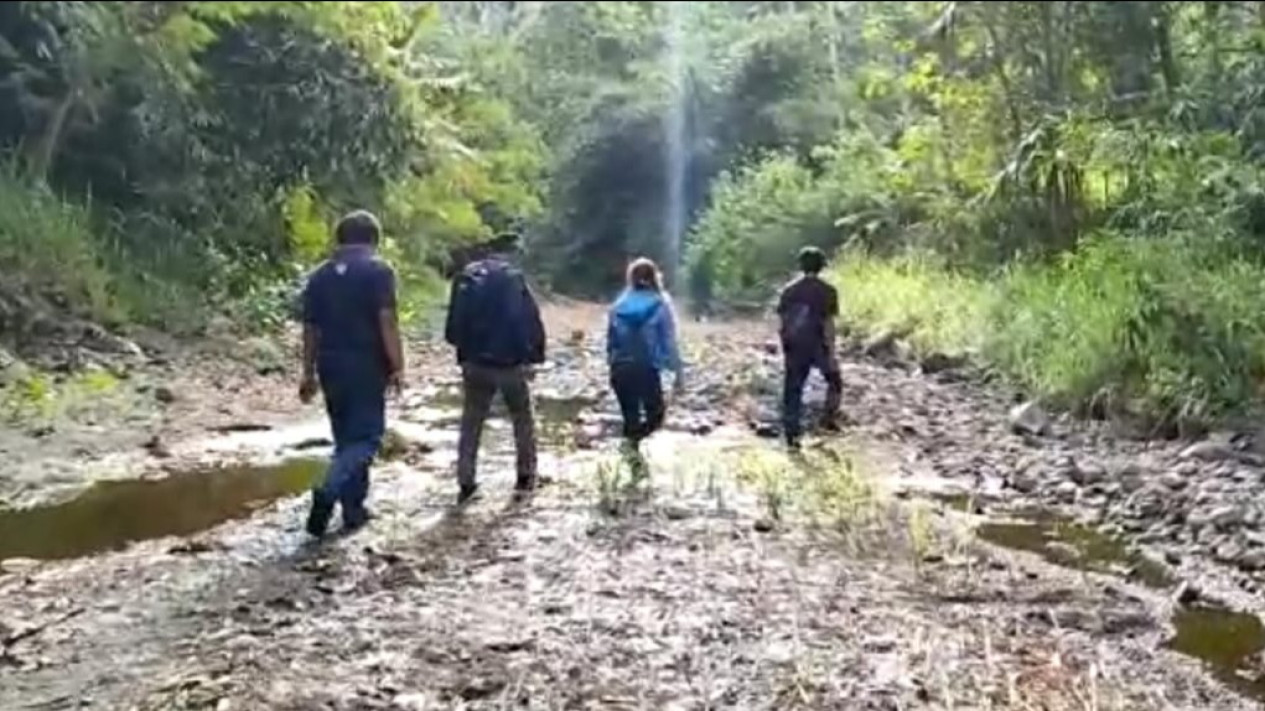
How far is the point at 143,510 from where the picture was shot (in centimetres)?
1004

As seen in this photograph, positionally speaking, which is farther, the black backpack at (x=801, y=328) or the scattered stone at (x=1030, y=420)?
the scattered stone at (x=1030, y=420)

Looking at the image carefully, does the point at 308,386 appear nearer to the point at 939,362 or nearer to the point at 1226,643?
the point at 1226,643

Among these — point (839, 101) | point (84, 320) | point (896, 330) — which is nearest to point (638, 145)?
point (839, 101)

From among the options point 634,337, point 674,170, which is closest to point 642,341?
point 634,337

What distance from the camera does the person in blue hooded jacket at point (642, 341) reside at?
11.0 m

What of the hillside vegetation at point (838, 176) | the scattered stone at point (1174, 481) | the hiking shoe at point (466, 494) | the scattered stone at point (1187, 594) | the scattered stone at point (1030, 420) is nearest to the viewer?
the scattered stone at point (1187, 594)

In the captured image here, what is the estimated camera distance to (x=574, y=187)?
38219 mm

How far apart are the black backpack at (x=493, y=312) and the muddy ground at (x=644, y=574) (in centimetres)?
90

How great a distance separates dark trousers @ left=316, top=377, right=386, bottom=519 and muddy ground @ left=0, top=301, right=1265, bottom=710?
0.29 metres

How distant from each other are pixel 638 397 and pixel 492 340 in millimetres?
1706

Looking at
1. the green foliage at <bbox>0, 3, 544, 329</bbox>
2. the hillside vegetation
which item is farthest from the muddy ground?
the green foliage at <bbox>0, 3, 544, 329</bbox>

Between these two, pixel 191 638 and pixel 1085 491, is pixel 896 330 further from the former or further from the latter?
pixel 191 638

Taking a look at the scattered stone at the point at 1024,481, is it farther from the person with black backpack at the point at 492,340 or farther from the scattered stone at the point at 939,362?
the scattered stone at the point at 939,362

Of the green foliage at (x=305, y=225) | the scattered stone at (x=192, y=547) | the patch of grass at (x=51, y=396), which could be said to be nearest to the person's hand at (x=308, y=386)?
the scattered stone at (x=192, y=547)
